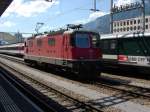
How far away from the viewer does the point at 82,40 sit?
22.4 meters

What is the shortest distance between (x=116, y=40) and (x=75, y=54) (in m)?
4.79

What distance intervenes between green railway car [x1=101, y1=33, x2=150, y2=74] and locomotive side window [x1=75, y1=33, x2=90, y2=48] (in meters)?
3.00

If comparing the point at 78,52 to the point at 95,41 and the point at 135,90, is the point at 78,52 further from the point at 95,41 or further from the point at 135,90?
the point at 135,90

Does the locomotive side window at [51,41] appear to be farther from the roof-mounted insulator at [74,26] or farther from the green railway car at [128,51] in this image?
the green railway car at [128,51]

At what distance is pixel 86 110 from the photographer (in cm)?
1275

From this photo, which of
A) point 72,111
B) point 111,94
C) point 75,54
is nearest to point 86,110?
point 72,111

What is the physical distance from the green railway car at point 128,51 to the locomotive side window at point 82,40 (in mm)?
2998

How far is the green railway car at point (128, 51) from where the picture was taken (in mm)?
22172

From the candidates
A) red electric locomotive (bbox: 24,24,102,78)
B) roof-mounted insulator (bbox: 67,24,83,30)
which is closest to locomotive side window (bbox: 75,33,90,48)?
red electric locomotive (bbox: 24,24,102,78)

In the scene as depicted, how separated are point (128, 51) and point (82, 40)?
3.51 metres


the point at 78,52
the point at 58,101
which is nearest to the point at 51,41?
the point at 78,52

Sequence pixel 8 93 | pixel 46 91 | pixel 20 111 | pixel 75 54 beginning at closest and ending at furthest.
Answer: pixel 20 111 < pixel 8 93 < pixel 46 91 < pixel 75 54

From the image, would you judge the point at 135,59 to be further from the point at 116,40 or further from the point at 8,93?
the point at 8,93

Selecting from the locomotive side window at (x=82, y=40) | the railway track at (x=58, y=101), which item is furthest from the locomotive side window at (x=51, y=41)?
the railway track at (x=58, y=101)
